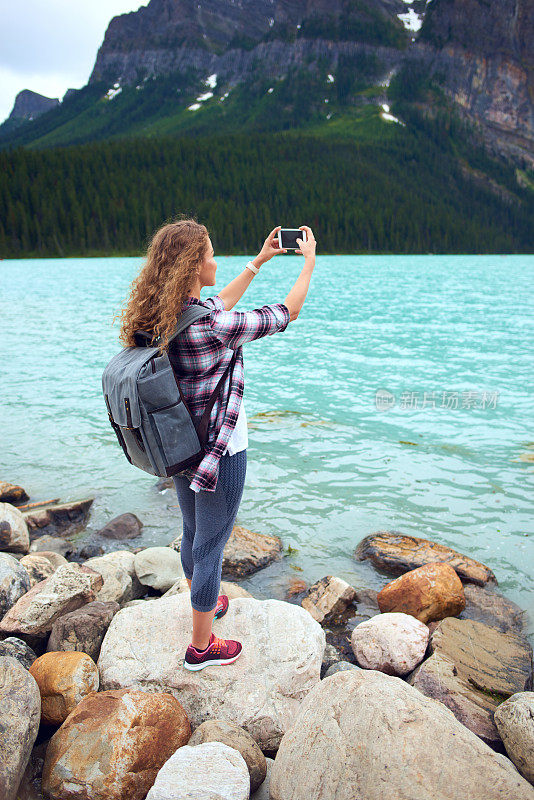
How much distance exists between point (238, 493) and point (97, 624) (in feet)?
6.22

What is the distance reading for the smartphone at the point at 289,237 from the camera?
11.2 feet

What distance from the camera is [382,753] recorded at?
8.41ft

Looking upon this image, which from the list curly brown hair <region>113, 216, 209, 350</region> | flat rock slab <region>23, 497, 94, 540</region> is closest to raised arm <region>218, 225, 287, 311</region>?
curly brown hair <region>113, 216, 209, 350</region>

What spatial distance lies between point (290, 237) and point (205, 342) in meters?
1.01

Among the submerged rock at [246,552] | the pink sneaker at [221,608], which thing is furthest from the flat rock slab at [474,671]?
the submerged rock at [246,552]

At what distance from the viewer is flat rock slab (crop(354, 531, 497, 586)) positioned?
246 inches

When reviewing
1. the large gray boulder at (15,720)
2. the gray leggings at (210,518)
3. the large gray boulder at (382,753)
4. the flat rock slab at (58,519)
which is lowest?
the flat rock slab at (58,519)

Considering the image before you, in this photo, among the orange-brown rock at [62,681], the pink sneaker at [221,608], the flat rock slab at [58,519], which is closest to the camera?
the orange-brown rock at [62,681]

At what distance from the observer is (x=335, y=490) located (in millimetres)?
8859

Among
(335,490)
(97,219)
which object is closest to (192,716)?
(335,490)

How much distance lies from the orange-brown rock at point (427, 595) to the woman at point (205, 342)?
271 centimetres

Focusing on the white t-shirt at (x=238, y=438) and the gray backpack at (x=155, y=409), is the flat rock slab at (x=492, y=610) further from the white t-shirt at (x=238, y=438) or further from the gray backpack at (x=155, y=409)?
the gray backpack at (x=155, y=409)

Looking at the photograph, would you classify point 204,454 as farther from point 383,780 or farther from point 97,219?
point 97,219

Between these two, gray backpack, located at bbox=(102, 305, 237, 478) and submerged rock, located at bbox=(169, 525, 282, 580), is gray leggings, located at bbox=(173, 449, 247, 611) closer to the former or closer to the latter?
gray backpack, located at bbox=(102, 305, 237, 478)
